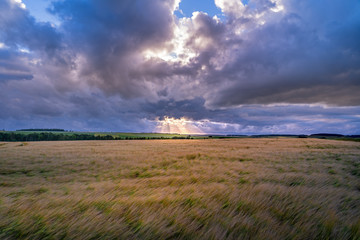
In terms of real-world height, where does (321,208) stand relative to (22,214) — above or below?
below

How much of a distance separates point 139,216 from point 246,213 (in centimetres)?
165

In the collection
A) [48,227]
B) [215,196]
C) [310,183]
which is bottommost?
[310,183]

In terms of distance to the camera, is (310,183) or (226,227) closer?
(226,227)

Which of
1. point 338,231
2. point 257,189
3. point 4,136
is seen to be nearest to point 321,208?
point 338,231

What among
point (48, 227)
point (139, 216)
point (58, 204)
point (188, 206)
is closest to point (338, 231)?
point (188, 206)

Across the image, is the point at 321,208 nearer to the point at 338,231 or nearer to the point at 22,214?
the point at 338,231

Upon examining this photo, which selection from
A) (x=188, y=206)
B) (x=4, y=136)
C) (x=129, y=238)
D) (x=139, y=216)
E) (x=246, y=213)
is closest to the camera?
(x=129, y=238)

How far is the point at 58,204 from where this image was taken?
8.68 ft

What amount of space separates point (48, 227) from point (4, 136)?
407ft

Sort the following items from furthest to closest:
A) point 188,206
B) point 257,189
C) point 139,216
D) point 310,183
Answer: point 310,183 < point 257,189 < point 188,206 < point 139,216

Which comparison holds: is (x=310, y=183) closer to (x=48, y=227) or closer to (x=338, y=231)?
(x=338, y=231)

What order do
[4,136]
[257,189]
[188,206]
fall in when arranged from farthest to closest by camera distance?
[4,136]
[257,189]
[188,206]

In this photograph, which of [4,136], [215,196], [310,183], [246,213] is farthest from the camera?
[4,136]

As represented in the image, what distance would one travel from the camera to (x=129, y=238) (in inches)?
70.0
